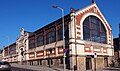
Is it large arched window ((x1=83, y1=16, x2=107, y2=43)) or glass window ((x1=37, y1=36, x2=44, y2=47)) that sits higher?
large arched window ((x1=83, y1=16, x2=107, y2=43))

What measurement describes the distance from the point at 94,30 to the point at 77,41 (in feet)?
22.8

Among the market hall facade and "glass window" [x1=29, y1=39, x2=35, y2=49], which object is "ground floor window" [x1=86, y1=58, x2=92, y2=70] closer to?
the market hall facade

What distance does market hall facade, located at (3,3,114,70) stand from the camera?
39438 millimetres

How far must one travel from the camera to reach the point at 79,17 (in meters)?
40.9

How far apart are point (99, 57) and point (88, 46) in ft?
15.7

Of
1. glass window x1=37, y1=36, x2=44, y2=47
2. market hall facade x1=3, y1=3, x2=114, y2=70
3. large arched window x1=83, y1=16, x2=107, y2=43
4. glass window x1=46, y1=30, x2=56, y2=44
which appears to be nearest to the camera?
market hall facade x1=3, y1=3, x2=114, y2=70

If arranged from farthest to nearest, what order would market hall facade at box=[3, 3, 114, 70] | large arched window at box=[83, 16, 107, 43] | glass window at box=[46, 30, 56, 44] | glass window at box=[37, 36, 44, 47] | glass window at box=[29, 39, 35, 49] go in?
glass window at box=[29, 39, 35, 49] < glass window at box=[37, 36, 44, 47] < glass window at box=[46, 30, 56, 44] < large arched window at box=[83, 16, 107, 43] < market hall facade at box=[3, 3, 114, 70]

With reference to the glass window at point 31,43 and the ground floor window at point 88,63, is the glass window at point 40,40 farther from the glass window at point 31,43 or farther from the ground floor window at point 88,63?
the ground floor window at point 88,63

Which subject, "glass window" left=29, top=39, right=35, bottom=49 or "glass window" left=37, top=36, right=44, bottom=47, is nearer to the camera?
"glass window" left=37, top=36, right=44, bottom=47

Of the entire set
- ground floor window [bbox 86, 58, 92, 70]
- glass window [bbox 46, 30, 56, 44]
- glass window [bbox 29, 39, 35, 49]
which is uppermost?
glass window [bbox 46, 30, 56, 44]

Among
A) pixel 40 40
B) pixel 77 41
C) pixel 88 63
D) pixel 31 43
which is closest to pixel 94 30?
pixel 77 41

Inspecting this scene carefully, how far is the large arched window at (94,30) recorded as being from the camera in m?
42.3

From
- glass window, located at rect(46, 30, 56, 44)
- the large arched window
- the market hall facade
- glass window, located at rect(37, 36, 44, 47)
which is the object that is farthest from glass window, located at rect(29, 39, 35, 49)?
the large arched window

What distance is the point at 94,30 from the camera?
147ft
